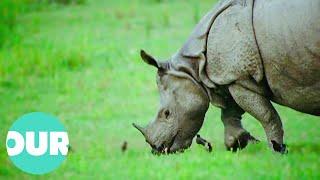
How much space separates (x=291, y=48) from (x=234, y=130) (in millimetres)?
1058

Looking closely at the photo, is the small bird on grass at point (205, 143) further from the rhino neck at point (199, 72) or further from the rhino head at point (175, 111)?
the rhino neck at point (199, 72)

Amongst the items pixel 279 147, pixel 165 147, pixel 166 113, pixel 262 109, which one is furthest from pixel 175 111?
pixel 279 147

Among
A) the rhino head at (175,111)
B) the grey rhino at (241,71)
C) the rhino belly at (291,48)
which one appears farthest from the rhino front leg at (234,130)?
the rhino belly at (291,48)

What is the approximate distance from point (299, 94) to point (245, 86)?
40cm

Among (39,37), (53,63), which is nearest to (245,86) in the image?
(53,63)

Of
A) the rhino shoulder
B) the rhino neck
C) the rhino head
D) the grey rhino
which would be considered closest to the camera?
the grey rhino

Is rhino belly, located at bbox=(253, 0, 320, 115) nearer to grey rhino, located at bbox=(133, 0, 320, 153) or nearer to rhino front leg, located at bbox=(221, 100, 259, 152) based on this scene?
grey rhino, located at bbox=(133, 0, 320, 153)

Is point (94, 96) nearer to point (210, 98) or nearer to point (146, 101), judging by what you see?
point (146, 101)

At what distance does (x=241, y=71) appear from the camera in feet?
24.2

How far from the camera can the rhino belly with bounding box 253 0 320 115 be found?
23.1 feet

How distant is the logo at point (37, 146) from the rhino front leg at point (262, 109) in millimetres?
1355

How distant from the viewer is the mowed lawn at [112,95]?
694cm

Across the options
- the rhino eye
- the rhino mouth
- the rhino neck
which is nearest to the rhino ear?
the rhino neck

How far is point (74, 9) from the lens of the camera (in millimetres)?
15344
